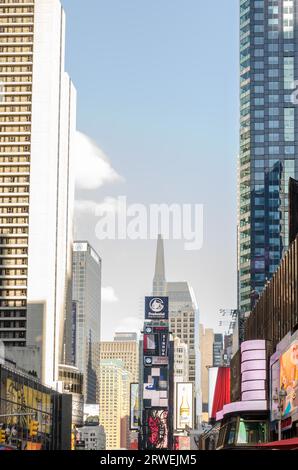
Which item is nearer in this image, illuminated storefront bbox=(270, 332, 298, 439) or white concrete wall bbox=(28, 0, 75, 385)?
illuminated storefront bbox=(270, 332, 298, 439)

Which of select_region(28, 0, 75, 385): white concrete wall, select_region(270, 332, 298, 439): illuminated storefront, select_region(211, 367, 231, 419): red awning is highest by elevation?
select_region(28, 0, 75, 385): white concrete wall

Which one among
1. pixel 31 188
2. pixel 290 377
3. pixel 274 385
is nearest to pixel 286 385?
pixel 290 377

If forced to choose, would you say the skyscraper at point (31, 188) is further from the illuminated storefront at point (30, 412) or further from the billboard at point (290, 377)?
the billboard at point (290, 377)

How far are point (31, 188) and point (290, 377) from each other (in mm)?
142254

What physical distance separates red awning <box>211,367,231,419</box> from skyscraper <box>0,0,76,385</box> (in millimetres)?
77514

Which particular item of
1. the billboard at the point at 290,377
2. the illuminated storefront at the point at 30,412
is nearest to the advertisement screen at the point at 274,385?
the billboard at the point at 290,377

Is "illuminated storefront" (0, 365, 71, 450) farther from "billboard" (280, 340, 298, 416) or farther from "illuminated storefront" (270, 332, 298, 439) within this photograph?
"billboard" (280, 340, 298, 416)

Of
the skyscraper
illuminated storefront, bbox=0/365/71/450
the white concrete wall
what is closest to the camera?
illuminated storefront, bbox=0/365/71/450

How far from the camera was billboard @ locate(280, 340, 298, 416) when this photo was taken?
169ft

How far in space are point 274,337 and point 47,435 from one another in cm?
8139

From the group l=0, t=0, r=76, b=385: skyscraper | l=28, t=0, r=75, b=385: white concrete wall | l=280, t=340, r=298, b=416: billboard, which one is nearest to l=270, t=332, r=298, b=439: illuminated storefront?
l=280, t=340, r=298, b=416: billboard
